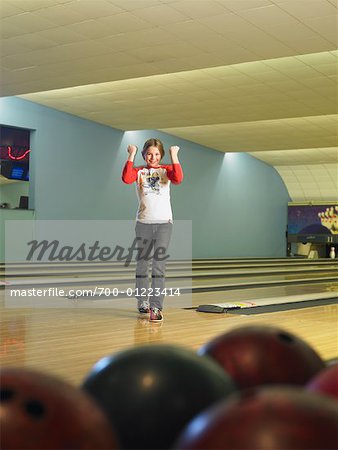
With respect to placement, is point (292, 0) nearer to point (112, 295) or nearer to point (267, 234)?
point (112, 295)

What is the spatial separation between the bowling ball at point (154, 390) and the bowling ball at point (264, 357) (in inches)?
5.6

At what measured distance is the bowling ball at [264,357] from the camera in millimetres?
1650

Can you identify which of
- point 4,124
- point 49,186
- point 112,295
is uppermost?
point 4,124

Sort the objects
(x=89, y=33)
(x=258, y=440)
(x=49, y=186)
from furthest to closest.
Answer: (x=49, y=186)
(x=89, y=33)
(x=258, y=440)

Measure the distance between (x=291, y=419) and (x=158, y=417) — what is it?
376 mm

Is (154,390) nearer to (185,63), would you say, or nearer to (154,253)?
(154,253)

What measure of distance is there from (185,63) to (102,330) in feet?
17.6

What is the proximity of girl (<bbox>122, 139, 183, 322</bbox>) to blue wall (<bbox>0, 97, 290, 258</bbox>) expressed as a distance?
27.1 feet

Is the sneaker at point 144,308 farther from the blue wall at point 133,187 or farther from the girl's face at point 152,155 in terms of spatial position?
the blue wall at point 133,187

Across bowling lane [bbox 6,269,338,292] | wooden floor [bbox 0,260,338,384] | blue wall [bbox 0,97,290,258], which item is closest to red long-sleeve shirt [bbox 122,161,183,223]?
wooden floor [bbox 0,260,338,384]

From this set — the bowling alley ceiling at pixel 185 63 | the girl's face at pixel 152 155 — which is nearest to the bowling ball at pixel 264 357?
the girl's face at pixel 152 155

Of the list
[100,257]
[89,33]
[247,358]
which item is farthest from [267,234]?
[247,358]

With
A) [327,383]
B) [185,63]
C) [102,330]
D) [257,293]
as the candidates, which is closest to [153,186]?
[102,330]

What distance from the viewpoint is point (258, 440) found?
1.00 meters
